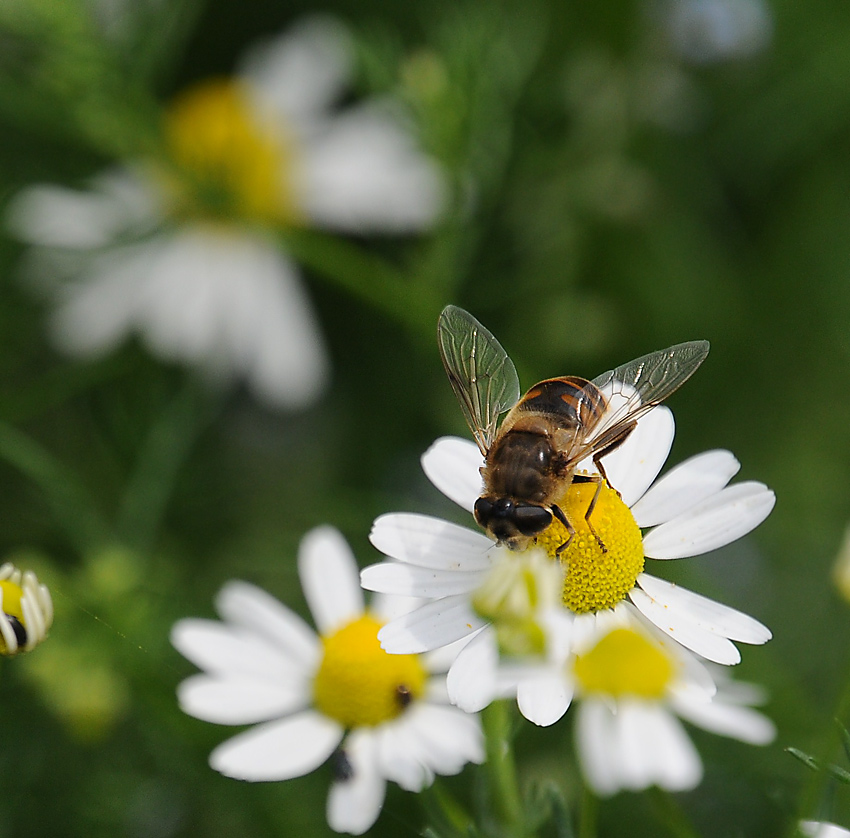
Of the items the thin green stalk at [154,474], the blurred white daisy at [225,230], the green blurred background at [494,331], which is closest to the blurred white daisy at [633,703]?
the green blurred background at [494,331]

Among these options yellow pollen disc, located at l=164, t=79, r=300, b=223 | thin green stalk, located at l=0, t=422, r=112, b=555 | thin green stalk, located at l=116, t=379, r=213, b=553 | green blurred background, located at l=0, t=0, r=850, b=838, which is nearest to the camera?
thin green stalk, located at l=0, t=422, r=112, b=555

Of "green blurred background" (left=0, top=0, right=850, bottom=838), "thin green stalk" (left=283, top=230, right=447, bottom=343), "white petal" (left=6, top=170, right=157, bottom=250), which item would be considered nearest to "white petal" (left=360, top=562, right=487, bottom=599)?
"green blurred background" (left=0, top=0, right=850, bottom=838)

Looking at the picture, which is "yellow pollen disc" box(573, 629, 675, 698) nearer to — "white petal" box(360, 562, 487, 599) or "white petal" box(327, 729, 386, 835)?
"white petal" box(360, 562, 487, 599)

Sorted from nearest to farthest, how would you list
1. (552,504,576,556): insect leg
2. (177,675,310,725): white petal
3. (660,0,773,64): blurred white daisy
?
(552,504,576,556): insect leg → (177,675,310,725): white petal → (660,0,773,64): blurred white daisy

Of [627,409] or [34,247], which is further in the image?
[34,247]

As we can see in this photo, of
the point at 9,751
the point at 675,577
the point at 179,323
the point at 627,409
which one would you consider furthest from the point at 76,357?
the point at 627,409

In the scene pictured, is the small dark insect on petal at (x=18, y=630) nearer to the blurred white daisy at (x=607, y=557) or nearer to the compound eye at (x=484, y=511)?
the blurred white daisy at (x=607, y=557)

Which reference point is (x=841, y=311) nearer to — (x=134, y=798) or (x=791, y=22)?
(x=791, y=22)
